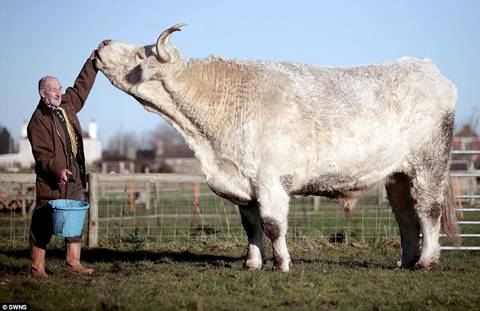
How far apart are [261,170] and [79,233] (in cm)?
232

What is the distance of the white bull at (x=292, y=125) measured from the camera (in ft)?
25.9

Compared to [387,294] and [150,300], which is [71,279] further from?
[387,294]

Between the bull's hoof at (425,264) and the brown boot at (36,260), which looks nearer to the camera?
the brown boot at (36,260)

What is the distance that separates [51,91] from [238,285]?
3296 mm

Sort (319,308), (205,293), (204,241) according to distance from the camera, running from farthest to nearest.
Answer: (204,241) → (205,293) → (319,308)

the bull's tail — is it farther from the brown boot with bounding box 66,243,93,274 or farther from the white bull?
Result: the brown boot with bounding box 66,243,93,274

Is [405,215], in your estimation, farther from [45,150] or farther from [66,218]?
[45,150]

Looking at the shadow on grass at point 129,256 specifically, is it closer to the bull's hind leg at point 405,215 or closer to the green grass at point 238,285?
the green grass at point 238,285

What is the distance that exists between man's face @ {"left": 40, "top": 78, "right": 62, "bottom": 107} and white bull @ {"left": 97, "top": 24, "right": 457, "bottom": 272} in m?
0.80

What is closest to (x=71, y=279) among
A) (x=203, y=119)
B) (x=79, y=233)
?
(x=79, y=233)

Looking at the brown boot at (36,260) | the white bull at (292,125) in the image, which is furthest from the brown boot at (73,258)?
the white bull at (292,125)

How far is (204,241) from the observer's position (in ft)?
39.5

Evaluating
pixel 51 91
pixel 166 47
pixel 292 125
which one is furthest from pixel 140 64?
pixel 292 125

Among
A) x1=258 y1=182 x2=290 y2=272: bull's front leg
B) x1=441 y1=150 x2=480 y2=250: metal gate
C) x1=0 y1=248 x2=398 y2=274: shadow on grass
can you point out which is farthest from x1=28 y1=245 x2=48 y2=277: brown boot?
x1=441 y1=150 x2=480 y2=250: metal gate
